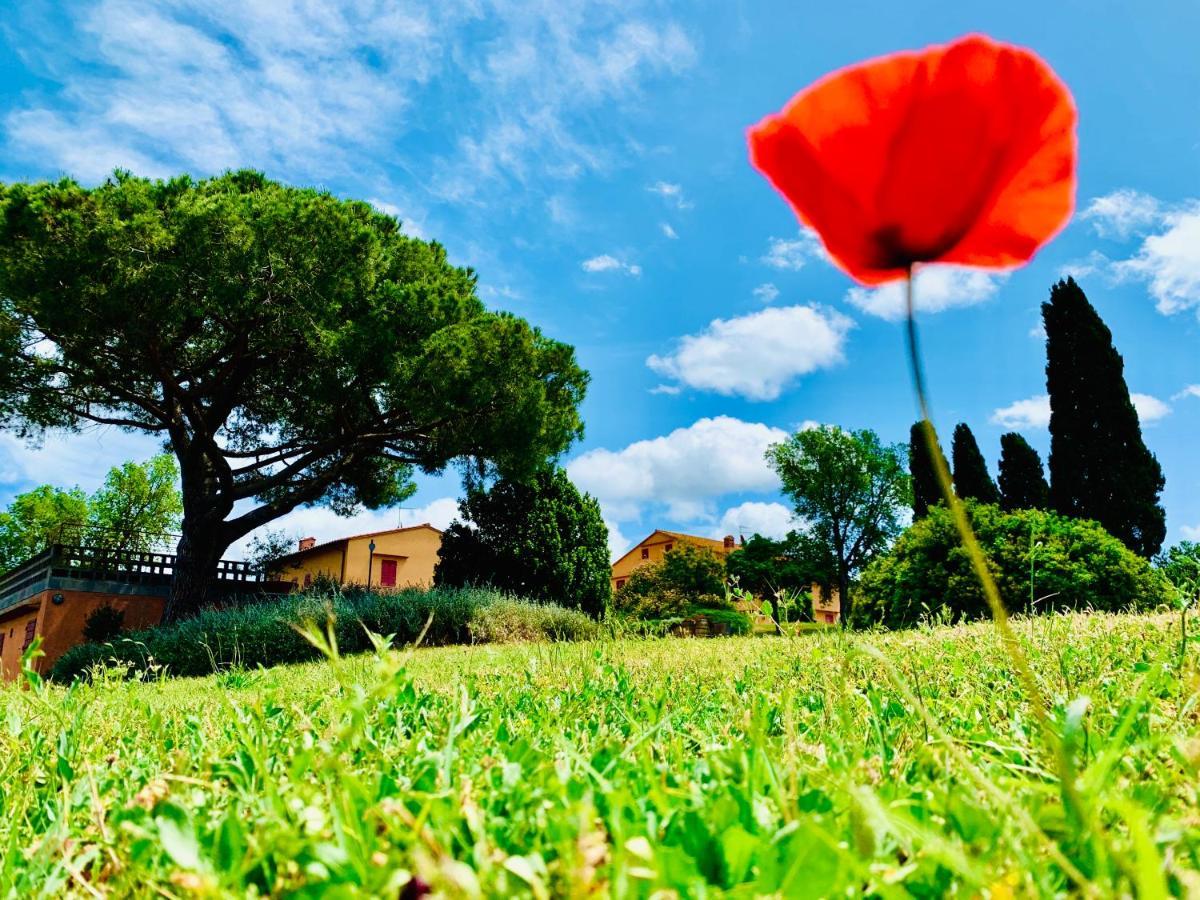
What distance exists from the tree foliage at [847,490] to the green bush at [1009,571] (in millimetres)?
29322

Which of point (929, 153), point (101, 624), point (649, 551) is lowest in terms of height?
point (101, 624)

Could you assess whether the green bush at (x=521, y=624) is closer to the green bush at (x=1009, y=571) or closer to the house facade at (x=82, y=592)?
the green bush at (x=1009, y=571)

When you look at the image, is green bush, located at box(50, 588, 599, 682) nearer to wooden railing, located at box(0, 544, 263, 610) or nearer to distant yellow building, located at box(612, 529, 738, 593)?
wooden railing, located at box(0, 544, 263, 610)

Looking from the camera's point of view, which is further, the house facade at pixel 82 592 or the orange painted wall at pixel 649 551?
the orange painted wall at pixel 649 551

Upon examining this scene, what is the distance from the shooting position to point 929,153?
0.81 metres

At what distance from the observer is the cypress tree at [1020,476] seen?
28.0 m

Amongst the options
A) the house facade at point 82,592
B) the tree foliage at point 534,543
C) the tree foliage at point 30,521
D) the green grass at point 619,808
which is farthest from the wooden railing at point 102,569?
the green grass at point 619,808

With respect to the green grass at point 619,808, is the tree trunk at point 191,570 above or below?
above

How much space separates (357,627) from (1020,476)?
25964mm

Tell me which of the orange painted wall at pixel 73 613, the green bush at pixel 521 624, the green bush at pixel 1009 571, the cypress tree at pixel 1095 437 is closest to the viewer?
the green bush at pixel 1009 571

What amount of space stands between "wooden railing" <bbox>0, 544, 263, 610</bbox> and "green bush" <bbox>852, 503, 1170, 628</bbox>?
18.3 m

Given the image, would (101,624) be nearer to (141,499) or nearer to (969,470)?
(141,499)

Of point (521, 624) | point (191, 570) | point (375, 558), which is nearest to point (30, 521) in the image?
point (375, 558)

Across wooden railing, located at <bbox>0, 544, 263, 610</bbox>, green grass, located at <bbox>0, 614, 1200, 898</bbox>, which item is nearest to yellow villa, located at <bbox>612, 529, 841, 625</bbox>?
wooden railing, located at <bbox>0, 544, 263, 610</bbox>
